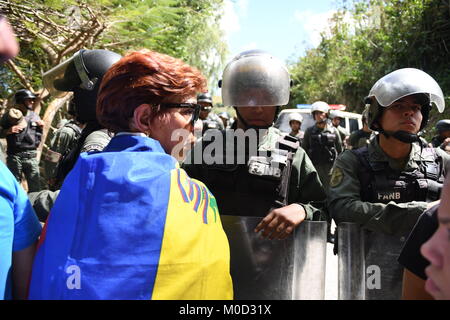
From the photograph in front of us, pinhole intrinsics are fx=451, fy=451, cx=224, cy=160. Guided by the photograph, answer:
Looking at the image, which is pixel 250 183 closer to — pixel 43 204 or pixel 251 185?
pixel 251 185

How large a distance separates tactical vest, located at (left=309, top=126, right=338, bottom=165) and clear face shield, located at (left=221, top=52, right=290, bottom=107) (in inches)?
196

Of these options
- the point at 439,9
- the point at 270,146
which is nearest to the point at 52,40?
the point at 270,146

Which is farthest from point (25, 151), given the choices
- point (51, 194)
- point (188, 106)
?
point (188, 106)

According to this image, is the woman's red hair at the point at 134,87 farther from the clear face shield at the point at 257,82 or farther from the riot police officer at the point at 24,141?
the riot police officer at the point at 24,141

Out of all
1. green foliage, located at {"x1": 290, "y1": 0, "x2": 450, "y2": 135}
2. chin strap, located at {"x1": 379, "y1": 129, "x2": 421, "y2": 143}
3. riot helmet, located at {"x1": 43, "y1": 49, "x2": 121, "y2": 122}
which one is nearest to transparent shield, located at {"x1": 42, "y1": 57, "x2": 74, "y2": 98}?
riot helmet, located at {"x1": 43, "y1": 49, "x2": 121, "y2": 122}

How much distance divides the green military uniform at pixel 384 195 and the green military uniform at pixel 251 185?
144 mm

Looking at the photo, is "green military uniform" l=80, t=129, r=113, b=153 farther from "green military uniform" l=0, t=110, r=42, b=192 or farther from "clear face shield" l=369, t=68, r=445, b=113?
"green military uniform" l=0, t=110, r=42, b=192

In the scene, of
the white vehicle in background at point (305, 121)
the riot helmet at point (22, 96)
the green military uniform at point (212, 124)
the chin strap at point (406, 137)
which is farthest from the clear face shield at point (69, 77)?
the white vehicle in background at point (305, 121)

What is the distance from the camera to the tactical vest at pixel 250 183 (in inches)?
90.7

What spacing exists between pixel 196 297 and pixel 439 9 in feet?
45.3

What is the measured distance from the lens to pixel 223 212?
2369mm

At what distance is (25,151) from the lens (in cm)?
710
